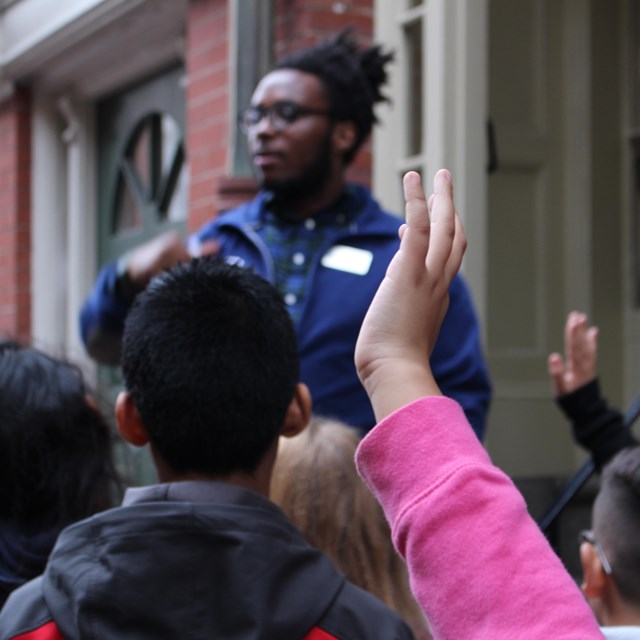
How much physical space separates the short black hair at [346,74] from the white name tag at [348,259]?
34cm

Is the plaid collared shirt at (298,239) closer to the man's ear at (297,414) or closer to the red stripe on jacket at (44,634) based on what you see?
the man's ear at (297,414)

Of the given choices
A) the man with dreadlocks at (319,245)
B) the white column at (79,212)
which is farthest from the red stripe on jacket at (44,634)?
the white column at (79,212)

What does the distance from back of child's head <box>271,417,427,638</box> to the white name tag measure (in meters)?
1.08

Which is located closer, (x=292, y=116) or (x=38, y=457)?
(x=38, y=457)

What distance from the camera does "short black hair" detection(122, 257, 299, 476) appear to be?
1633mm

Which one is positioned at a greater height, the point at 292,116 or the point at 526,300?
the point at 292,116

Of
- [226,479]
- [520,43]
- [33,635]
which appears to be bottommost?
[33,635]

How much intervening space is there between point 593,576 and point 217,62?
333 centimetres

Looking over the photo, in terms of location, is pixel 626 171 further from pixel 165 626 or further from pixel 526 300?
pixel 165 626

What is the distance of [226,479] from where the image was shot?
1.66 m

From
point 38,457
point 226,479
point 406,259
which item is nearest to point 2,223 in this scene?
point 38,457

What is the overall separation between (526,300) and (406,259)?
3956 millimetres

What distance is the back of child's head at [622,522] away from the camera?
1.88m

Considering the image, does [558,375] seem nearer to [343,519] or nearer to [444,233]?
[343,519]
